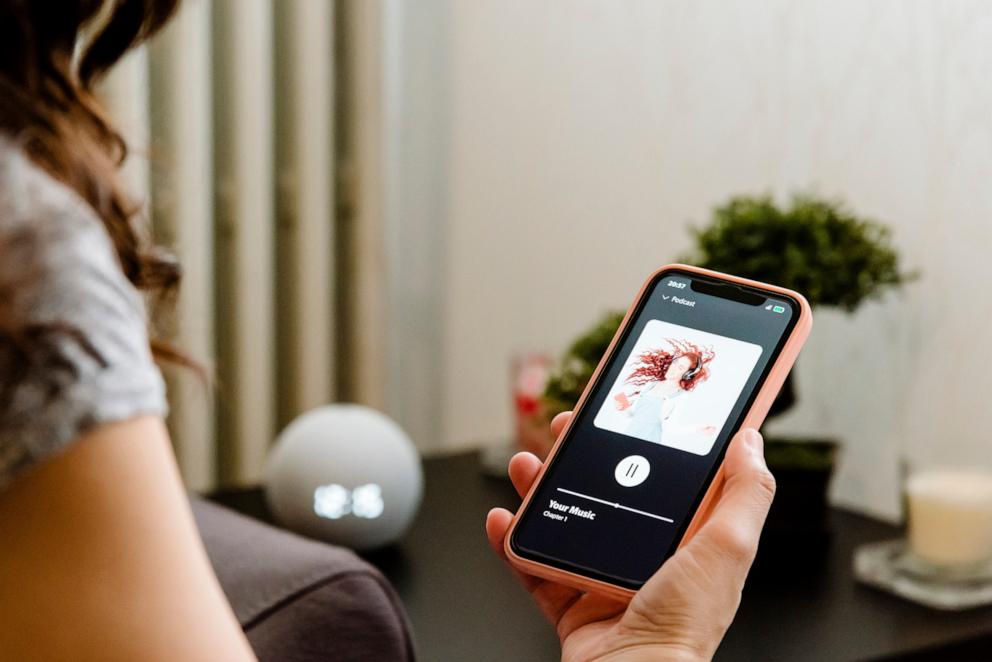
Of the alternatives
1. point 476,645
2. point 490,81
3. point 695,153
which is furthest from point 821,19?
point 476,645

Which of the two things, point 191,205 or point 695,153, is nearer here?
point 695,153

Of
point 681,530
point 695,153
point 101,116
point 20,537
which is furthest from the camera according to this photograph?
point 695,153

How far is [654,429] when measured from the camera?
70 cm

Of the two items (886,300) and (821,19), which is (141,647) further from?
(821,19)

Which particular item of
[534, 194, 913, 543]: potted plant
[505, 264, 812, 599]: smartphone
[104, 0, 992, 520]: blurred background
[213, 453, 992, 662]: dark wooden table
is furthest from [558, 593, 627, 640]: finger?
[104, 0, 992, 520]: blurred background

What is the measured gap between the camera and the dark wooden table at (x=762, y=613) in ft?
2.92

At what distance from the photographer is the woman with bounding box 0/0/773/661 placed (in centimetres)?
38

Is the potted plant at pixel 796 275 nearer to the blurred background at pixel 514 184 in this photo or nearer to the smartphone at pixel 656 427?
the blurred background at pixel 514 184

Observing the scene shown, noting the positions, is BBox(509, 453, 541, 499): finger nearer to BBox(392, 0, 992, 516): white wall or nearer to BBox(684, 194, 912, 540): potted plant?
BBox(684, 194, 912, 540): potted plant

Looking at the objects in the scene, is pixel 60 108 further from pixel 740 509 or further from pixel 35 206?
pixel 740 509

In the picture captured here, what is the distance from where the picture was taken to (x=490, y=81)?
1784 mm

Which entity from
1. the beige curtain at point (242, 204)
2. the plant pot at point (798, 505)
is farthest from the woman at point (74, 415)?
the beige curtain at point (242, 204)

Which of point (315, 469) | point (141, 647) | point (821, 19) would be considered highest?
point (821, 19)

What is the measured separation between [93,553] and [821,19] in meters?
1.06
